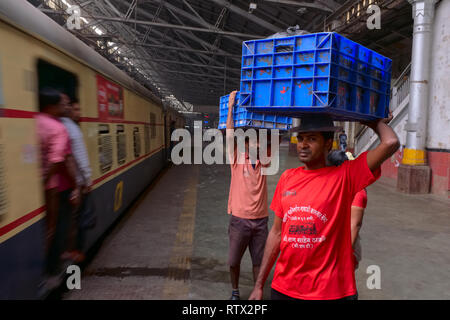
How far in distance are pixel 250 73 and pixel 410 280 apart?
3399 mm

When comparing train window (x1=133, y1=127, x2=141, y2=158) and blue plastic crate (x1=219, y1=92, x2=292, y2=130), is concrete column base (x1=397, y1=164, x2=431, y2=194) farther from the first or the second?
train window (x1=133, y1=127, x2=141, y2=158)

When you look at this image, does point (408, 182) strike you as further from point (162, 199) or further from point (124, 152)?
point (124, 152)

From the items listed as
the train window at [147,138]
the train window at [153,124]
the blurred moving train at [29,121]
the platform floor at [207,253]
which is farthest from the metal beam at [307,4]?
the blurred moving train at [29,121]

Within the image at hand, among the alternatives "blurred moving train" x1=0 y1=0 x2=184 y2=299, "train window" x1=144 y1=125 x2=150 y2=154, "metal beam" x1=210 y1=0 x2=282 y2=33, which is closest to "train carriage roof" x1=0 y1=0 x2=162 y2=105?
"blurred moving train" x1=0 y1=0 x2=184 y2=299

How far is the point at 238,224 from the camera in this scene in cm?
331

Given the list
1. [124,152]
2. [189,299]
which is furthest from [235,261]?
[124,152]

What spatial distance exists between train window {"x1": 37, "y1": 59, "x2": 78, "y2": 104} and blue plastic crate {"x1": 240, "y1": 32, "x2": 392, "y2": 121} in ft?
6.25

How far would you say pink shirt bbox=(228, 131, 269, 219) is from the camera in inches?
129

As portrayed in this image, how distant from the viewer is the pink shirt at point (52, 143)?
9.28ft

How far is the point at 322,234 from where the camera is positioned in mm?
1936

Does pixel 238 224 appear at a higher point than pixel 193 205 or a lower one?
higher

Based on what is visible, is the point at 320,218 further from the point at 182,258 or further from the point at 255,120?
the point at 182,258

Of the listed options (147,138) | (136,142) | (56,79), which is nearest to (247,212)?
(56,79)

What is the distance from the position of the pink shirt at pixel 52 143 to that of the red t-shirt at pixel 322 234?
89.6 inches
